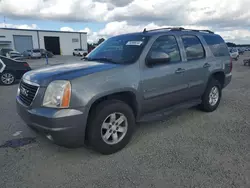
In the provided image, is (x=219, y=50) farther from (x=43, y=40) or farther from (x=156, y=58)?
(x=43, y=40)

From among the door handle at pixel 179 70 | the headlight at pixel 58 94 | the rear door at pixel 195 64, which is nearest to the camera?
the headlight at pixel 58 94

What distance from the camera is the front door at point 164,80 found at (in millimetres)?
3441

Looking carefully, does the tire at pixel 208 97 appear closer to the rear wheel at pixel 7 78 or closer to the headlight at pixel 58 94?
the headlight at pixel 58 94

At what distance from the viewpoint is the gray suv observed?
271cm

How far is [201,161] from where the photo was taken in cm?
293

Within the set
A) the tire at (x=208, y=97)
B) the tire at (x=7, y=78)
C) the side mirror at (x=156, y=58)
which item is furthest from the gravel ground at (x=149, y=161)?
the tire at (x=7, y=78)

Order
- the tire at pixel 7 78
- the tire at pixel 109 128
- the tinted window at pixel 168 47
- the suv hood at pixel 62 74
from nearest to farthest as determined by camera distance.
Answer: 1. the suv hood at pixel 62 74
2. the tire at pixel 109 128
3. the tinted window at pixel 168 47
4. the tire at pixel 7 78

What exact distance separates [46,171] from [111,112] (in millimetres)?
1157

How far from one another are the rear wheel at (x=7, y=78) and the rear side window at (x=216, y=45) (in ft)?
26.8

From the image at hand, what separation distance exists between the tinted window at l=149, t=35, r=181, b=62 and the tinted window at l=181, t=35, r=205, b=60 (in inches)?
11.5

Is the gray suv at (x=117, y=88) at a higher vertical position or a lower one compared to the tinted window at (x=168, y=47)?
lower

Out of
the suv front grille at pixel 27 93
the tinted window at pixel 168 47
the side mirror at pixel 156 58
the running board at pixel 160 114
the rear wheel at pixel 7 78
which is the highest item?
the tinted window at pixel 168 47

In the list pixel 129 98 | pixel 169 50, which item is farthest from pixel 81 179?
pixel 169 50

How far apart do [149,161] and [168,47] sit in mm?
2081
